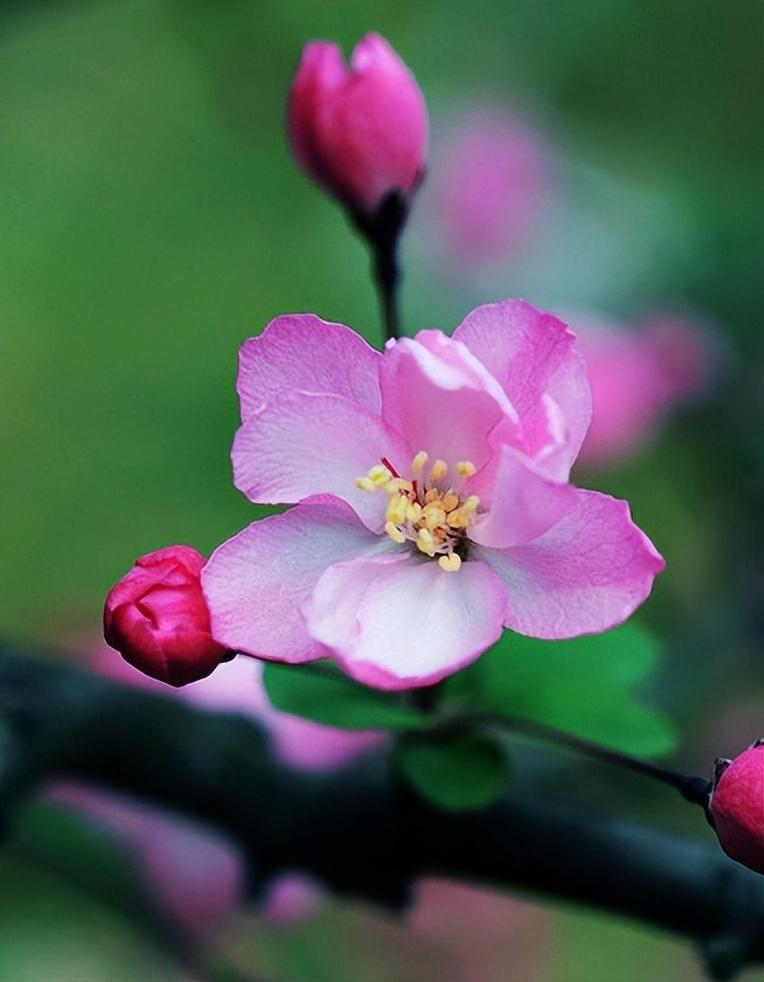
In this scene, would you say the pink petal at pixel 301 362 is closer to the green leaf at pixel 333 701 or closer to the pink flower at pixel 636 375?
the green leaf at pixel 333 701

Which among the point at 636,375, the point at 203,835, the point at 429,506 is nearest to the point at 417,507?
the point at 429,506

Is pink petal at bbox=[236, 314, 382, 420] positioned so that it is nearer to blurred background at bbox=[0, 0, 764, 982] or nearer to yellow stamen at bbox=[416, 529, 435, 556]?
yellow stamen at bbox=[416, 529, 435, 556]

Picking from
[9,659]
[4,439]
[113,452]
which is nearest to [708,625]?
[9,659]

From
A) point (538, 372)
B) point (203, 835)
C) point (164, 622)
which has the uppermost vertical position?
point (538, 372)

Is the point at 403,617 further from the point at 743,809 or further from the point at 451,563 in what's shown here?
the point at 743,809

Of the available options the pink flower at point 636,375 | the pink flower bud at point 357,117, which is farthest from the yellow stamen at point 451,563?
the pink flower at point 636,375

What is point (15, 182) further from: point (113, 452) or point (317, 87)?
point (317, 87)
